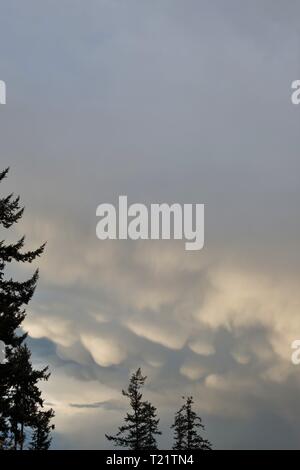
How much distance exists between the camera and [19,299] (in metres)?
25.0

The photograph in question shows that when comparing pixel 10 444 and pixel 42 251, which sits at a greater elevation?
pixel 42 251

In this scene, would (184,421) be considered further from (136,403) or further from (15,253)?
(15,253)

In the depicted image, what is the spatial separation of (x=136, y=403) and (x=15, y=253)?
3947 centimetres
